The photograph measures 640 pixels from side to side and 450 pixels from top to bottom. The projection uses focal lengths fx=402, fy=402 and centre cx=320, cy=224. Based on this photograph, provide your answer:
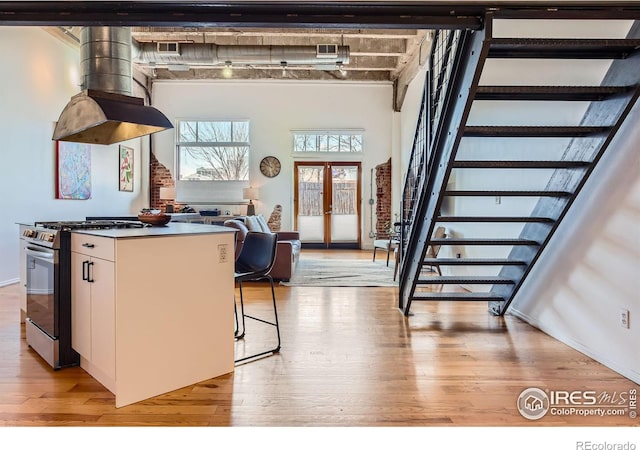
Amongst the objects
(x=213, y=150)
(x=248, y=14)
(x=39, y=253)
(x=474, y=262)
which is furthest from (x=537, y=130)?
(x=213, y=150)

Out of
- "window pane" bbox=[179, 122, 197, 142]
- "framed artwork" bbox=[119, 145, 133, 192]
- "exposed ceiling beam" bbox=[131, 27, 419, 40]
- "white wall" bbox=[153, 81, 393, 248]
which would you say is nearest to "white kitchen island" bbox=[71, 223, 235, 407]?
"exposed ceiling beam" bbox=[131, 27, 419, 40]

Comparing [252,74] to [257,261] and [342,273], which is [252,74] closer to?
[342,273]

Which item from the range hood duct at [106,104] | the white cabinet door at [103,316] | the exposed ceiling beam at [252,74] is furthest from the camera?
the exposed ceiling beam at [252,74]

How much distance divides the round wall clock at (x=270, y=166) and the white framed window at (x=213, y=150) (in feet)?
1.25

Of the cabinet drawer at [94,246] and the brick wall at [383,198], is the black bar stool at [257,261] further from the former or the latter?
the brick wall at [383,198]

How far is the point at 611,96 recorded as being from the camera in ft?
8.32

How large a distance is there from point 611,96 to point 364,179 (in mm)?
7238

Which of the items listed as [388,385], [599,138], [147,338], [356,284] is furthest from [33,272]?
[599,138]

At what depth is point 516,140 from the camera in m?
3.88

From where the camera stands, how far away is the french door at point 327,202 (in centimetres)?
971

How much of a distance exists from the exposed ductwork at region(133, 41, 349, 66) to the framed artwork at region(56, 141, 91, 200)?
1.82 metres

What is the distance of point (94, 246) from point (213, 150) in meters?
7.52

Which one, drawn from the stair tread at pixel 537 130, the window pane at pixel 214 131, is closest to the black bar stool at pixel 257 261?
the stair tread at pixel 537 130

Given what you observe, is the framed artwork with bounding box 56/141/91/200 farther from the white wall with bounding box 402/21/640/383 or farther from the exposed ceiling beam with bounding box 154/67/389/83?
the white wall with bounding box 402/21/640/383
